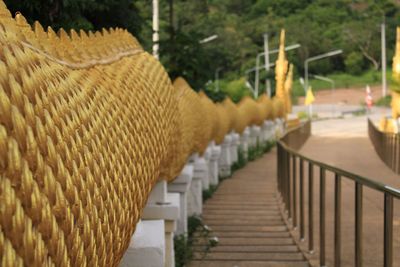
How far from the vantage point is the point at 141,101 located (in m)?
3.35

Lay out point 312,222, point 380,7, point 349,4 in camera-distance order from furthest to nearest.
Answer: point 349,4, point 380,7, point 312,222

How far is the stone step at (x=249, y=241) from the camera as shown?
332 inches

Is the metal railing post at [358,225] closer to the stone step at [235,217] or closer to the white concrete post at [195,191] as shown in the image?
the white concrete post at [195,191]

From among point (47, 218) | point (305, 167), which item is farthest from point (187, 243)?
point (47, 218)

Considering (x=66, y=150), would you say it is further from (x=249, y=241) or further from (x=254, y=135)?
(x=254, y=135)

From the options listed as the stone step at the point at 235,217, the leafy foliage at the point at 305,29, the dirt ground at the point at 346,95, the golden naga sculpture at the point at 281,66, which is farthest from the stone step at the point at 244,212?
the dirt ground at the point at 346,95

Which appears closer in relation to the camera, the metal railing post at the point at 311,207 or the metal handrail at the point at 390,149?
the metal railing post at the point at 311,207

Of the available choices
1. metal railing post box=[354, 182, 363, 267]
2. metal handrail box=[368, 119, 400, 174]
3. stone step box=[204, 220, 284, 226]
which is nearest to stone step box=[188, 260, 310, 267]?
metal railing post box=[354, 182, 363, 267]

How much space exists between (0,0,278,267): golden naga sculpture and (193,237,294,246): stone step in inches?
207

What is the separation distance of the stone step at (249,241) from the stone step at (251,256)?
1.48 feet

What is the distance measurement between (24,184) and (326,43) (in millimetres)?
98013

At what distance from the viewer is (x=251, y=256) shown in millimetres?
7633

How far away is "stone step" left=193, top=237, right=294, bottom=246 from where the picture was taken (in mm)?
8430

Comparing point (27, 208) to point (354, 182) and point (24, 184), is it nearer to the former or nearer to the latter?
point (24, 184)
